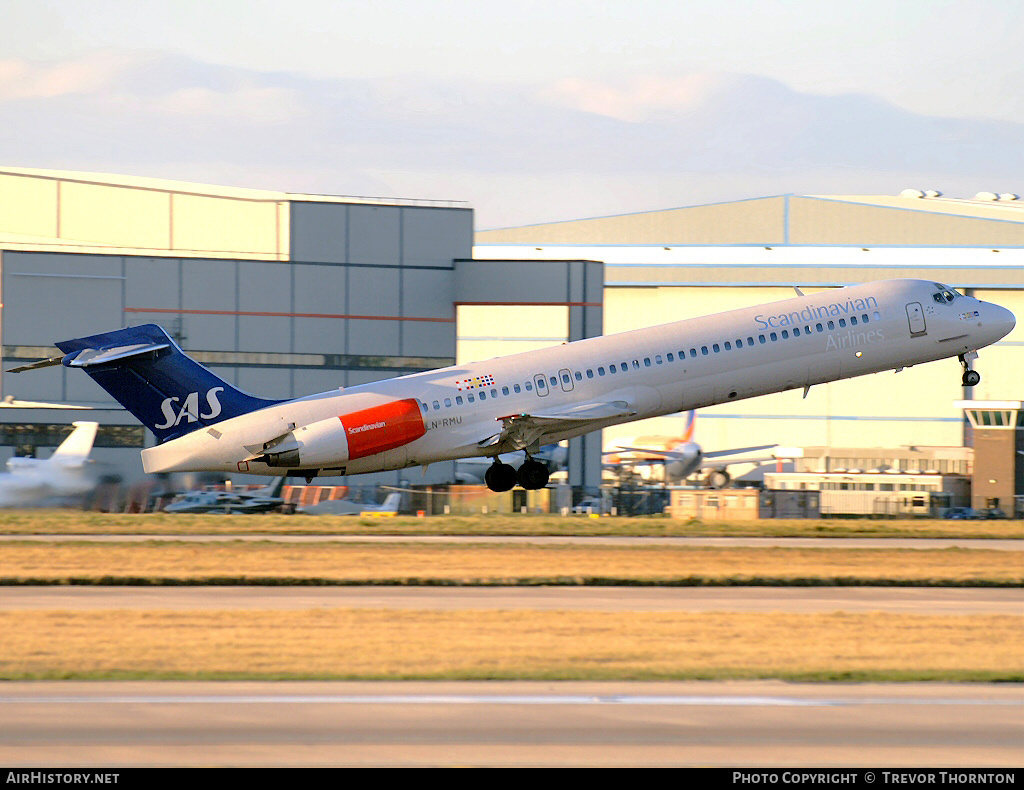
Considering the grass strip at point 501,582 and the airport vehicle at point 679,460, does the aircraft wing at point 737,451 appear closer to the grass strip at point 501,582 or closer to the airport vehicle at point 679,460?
the airport vehicle at point 679,460

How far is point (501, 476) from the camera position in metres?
39.8

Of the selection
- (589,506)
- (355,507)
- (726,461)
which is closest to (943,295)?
(589,506)

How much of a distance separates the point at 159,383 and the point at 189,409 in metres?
1.11

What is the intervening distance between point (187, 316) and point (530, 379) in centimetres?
3018

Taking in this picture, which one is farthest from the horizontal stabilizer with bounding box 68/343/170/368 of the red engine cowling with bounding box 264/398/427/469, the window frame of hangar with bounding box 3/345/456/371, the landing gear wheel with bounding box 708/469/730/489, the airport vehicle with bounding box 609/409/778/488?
A: the landing gear wheel with bounding box 708/469/730/489

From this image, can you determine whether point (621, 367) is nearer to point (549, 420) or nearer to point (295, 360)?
point (549, 420)

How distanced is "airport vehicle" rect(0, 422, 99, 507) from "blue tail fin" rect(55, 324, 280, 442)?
23.7 feet

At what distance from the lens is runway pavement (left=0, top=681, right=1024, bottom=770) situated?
14.0 meters

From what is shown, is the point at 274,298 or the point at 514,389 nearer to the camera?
the point at 514,389

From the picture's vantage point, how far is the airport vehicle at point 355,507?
53000 millimetres

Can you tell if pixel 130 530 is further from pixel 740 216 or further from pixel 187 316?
pixel 740 216

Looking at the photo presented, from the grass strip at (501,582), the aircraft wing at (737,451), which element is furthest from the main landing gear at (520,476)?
the aircraft wing at (737,451)

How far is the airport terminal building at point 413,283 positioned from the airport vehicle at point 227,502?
2.27 meters

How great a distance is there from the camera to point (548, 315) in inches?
3317
